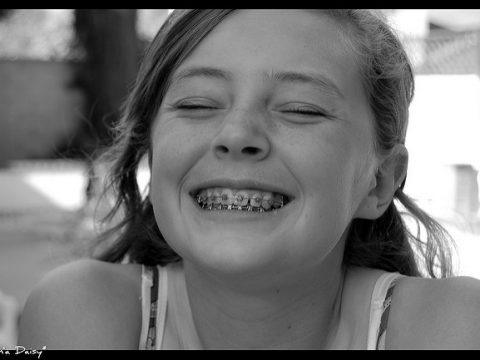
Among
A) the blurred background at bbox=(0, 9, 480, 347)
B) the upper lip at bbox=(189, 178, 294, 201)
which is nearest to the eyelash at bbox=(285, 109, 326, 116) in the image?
the upper lip at bbox=(189, 178, 294, 201)

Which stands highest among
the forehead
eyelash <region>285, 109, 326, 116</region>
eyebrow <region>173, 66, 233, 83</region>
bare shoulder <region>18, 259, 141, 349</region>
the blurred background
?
the blurred background

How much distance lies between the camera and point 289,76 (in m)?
1.83

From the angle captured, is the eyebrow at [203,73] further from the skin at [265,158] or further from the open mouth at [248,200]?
the open mouth at [248,200]

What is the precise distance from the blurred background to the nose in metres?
1.76

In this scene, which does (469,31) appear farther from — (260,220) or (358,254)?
(260,220)

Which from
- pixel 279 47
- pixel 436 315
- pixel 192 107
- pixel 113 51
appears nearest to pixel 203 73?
pixel 192 107

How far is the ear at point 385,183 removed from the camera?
217cm

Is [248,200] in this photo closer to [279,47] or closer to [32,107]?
[279,47]

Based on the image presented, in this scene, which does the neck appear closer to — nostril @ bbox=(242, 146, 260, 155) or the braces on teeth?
the braces on teeth

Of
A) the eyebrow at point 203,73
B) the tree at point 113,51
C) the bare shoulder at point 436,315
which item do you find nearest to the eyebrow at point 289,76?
the eyebrow at point 203,73

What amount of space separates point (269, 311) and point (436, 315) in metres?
0.47

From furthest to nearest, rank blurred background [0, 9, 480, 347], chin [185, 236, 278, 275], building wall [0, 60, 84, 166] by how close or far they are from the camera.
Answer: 1. building wall [0, 60, 84, 166]
2. blurred background [0, 9, 480, 347]
3. chin [185, 236, 278, 275]

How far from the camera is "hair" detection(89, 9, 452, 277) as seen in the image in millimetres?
2109

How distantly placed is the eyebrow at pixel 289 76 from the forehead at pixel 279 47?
0.01 m
